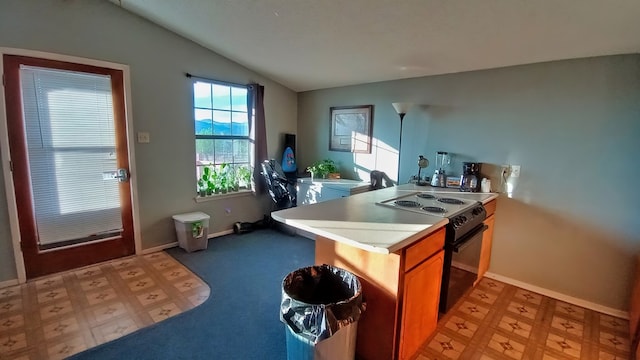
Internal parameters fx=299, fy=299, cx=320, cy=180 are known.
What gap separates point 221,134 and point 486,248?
337cm

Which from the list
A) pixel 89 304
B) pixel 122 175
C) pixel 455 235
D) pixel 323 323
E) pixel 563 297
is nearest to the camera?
pixel 323 323

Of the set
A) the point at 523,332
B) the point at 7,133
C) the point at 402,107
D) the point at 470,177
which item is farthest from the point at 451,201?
the point at 7,133

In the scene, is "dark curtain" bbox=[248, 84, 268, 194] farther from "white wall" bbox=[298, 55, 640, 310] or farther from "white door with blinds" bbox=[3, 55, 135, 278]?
"white wall" bbox=[298, 55, 640, 310]

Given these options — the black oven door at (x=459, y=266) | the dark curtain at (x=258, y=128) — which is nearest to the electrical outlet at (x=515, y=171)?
the black oven door at (x=459, y=266)

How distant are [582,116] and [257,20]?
289 centimetres

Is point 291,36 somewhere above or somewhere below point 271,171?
above

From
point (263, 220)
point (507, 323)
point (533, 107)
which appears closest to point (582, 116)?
point (533, 107)

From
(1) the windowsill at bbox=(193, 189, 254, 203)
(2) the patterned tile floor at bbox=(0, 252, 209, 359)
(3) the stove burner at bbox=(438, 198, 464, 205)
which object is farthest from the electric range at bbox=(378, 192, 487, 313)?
(1) the windowsill at bbox=(193, 189, 254, 203)

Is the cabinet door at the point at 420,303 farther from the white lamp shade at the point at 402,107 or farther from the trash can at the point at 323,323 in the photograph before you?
the white lamp shade at the point at 402,107

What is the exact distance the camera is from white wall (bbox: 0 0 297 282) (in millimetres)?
2594

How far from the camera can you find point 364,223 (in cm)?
175

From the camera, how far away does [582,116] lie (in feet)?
8.05

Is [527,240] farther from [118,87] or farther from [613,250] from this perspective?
[118,87]

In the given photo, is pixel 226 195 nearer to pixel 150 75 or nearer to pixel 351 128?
pixel 150 75
